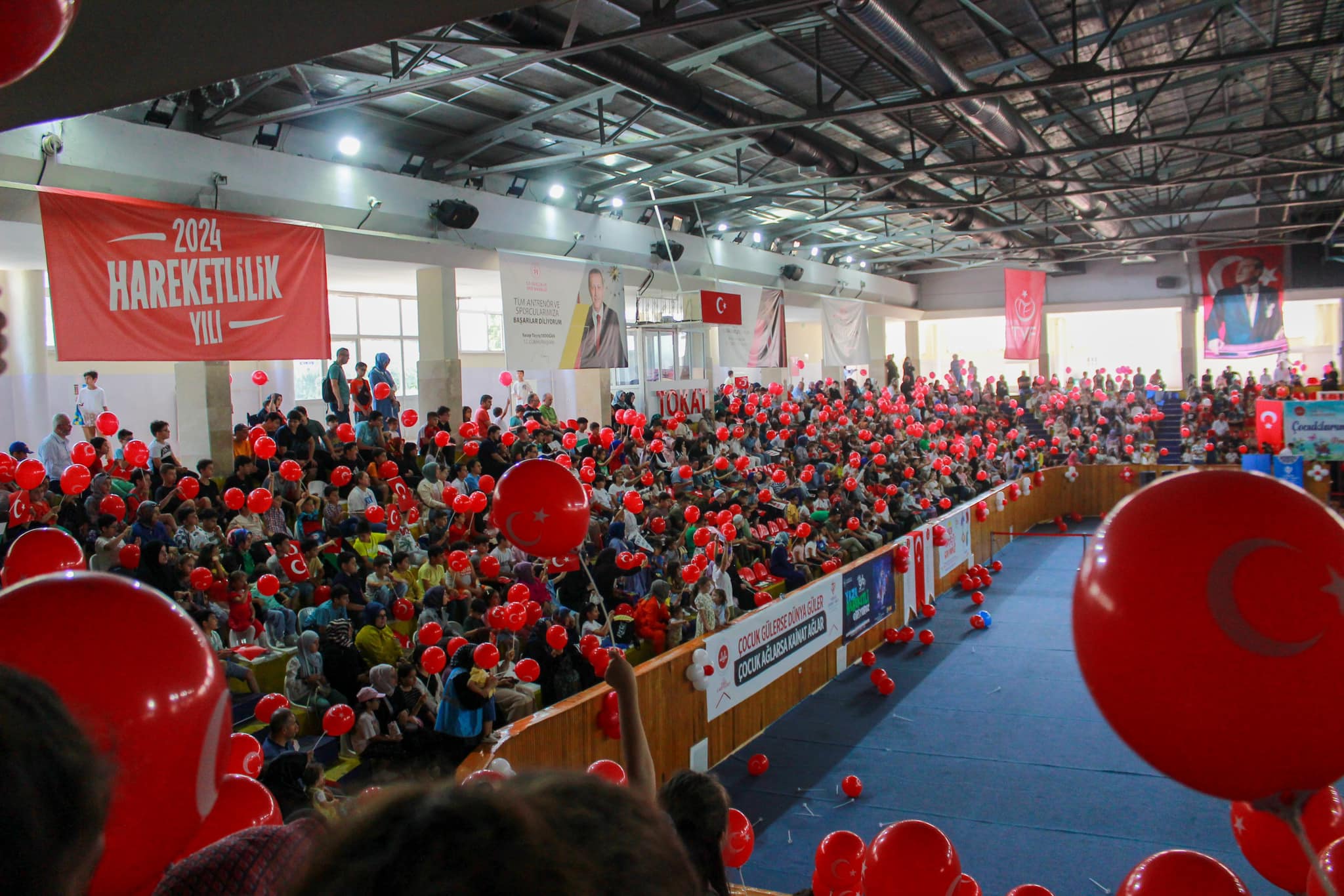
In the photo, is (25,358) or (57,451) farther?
(25,358)

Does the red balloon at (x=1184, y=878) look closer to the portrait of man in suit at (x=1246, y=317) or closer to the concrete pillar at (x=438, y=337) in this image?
the concrete pillar at (x=438, y=337)

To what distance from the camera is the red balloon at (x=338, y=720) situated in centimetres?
574

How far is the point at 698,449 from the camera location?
51.5 feet

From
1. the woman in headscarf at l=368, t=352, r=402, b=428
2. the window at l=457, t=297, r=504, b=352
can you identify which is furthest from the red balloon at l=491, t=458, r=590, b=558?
the window at l=457, t=297, r=504, b=352

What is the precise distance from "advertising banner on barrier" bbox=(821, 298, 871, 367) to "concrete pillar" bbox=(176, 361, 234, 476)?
1337 centimetres

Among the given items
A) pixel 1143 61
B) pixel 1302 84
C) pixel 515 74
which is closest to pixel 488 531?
pixel 515 74

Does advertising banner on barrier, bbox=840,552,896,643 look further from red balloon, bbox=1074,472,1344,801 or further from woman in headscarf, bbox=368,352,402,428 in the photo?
red balloon, bbox=1074,472,1344,801

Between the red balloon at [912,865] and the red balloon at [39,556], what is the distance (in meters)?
3.77

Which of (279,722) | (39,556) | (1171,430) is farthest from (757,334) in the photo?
(39,556)

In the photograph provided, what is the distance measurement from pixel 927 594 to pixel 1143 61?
788 centimetres

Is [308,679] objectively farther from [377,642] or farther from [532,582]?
[532,582]

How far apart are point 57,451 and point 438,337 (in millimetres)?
5420

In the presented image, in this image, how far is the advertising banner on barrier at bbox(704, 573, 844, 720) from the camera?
28.3ft

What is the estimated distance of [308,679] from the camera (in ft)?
21.5
